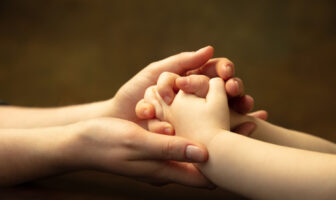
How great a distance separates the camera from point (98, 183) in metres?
0.65

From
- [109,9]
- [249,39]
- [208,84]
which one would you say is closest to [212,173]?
[208,84]

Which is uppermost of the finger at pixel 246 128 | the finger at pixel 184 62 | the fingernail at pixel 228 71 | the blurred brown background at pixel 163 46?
the blurred brown background at pixel 163 46

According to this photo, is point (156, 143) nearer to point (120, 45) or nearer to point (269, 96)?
point (269, 96)

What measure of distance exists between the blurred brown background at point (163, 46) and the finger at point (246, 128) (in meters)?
0.41

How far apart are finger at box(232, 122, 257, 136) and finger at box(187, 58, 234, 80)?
9 cm

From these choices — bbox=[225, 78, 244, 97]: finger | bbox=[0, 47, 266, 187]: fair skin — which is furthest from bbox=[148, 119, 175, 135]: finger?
bbox=[225, 78, 244, 97]: finger

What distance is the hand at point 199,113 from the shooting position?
52cm

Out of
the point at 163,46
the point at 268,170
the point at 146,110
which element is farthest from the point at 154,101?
the point at 163,46

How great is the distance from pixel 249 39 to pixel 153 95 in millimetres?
825

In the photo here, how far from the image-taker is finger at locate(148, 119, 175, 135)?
0.56m

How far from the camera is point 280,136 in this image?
2.16ft

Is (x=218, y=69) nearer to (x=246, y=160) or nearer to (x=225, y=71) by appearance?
(x=225, y=71)

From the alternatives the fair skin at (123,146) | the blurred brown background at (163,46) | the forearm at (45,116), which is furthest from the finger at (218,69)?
the blurred brown background at (163,46)

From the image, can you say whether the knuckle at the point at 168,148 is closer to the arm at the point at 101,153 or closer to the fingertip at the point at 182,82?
the arm at the point at 101,153
